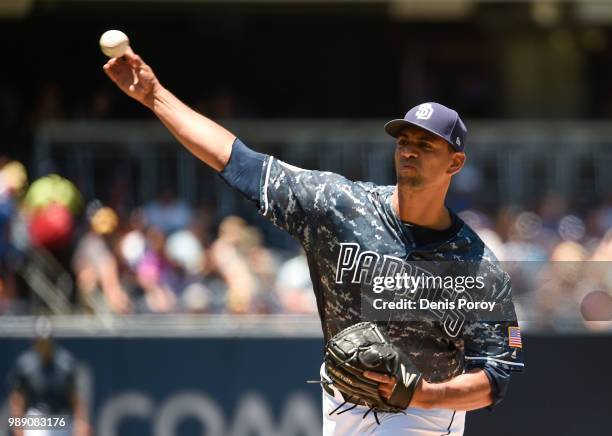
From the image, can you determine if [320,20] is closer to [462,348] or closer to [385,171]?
[385,171]

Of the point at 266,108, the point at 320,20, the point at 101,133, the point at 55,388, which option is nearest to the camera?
the point at 55,388

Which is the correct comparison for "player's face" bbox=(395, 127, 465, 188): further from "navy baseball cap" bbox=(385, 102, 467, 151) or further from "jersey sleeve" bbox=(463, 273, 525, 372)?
"jersey sleeve" bbox=(463, 273, 525, 372)

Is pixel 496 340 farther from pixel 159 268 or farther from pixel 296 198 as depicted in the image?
pixel 159 268

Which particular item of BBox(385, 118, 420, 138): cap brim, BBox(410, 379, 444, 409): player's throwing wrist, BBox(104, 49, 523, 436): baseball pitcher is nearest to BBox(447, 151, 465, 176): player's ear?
BBox(104, 49, 523, 436): baseball pitcher

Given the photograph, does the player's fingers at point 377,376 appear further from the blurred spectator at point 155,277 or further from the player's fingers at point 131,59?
the blurred spectator at point 155,277

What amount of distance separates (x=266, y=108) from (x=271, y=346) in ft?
17.6

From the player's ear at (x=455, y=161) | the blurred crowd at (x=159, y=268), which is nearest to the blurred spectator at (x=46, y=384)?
the blurred crowd at (x=159, y=268)

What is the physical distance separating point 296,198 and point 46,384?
533cm

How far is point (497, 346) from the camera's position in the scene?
392cm

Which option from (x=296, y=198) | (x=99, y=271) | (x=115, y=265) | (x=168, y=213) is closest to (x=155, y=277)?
(x=115, y=265)

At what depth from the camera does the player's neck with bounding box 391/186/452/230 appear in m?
3.98

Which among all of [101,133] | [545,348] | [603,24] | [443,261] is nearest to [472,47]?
[603,24]

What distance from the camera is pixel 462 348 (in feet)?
13.1

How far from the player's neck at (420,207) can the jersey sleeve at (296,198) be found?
0.20m
